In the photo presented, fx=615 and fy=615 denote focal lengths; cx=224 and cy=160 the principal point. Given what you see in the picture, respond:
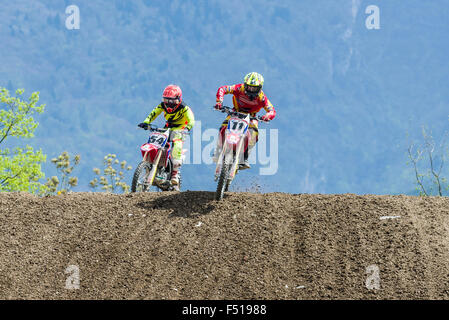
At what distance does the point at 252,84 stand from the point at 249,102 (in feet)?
1.58

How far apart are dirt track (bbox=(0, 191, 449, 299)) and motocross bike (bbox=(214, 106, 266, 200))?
407 millimetres

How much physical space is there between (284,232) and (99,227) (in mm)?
3358

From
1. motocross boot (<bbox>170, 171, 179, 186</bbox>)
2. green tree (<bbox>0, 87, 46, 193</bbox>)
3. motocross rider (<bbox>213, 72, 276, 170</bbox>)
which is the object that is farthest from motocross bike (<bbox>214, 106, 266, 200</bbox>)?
green tree (<bbox>0, 87, 46, 193</bbox>)

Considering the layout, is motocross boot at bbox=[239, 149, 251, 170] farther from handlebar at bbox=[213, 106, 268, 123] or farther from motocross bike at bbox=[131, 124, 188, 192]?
motocross bike at bbox=[131, 124, 188, 192]

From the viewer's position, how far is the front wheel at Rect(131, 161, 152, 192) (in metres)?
13.2

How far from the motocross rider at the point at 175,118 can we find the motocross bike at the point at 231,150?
159cm

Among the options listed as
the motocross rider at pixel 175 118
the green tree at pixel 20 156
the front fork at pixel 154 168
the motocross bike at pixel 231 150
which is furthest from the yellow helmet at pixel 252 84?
the green tree at pixel 20 156

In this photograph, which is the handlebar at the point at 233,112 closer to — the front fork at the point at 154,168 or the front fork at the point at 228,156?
the front fork at the point at 228,156

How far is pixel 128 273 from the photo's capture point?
9656 mm

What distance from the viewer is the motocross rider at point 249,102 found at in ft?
42.5

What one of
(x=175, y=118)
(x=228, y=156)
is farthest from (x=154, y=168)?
(x=228, y=156)
